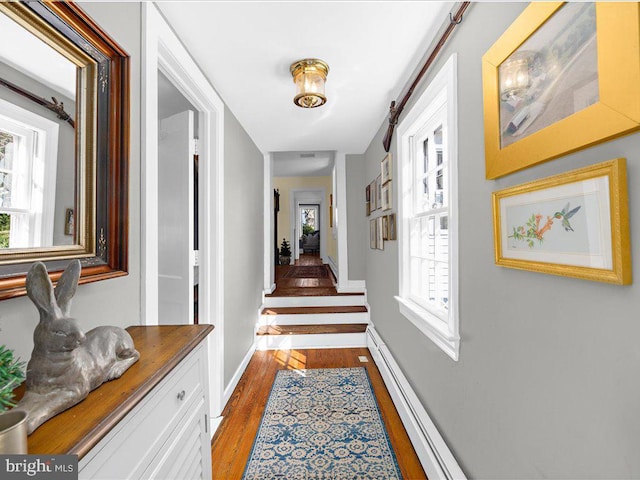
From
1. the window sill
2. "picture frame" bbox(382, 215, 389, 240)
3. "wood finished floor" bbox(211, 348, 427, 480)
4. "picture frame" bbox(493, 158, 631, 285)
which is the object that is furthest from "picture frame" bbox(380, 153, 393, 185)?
"wood finished floor" bbox(211, 348, 427, 480)

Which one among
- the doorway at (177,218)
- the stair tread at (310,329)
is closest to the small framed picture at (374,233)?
the stair tread at (310,329)

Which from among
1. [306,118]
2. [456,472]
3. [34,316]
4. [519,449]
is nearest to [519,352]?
[519,449]

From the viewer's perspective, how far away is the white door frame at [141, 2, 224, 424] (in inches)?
49.4

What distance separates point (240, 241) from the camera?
2.85 m

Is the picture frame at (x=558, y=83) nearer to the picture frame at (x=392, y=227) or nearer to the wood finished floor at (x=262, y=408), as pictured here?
the picture frame at (x=392, y=227)

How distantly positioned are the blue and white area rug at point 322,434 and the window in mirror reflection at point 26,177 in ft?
5.40

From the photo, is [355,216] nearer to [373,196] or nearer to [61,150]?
[373,196]

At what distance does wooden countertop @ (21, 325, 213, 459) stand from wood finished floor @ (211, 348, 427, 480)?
1.25 m

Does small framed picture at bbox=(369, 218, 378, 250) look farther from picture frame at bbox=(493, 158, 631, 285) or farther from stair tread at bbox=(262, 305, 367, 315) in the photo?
picture frame at bbox=(493, 158, 631, 285)

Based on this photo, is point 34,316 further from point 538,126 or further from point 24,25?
point 538,126

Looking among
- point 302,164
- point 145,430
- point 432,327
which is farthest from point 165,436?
point 302,164

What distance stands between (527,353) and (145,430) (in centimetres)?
109

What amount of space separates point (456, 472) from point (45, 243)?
5.84 ft

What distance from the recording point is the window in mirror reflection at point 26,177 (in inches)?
26.9
